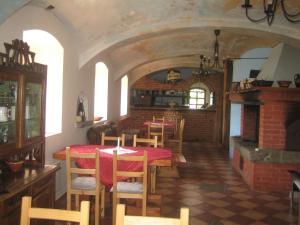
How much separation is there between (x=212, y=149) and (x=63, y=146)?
→ 678 cm

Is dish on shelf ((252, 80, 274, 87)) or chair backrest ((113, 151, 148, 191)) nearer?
chair backrest ((113, 151, 148, 191))

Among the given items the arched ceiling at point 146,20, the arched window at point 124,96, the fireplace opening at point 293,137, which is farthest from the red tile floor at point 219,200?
the arched window at point 124,96

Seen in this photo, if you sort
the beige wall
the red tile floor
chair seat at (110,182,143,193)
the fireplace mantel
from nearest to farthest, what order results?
the beige wall, chair seat at (110,182,143,193), the red tile floor, the fireplace mantel

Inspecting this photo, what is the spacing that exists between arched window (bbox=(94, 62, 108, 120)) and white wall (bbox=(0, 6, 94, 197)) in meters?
1.48

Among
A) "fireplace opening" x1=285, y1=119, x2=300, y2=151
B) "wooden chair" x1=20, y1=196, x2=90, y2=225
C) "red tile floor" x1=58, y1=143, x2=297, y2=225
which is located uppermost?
"fireplace opening" x1=285, y1=119, x2=300, y2=151

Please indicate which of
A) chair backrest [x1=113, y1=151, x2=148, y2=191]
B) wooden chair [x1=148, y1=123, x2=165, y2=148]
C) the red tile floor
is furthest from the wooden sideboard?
wooden chair [x1=148, y1=123, x2=165, y2=148]

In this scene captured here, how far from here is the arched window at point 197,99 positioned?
47.8 feet

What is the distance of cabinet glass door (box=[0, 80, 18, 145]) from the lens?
2908mm

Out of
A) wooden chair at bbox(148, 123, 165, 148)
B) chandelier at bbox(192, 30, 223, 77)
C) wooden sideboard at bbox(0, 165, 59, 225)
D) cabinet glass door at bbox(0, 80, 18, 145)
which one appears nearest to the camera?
wooden sideboard at bbox(0, 165, 59, 225)

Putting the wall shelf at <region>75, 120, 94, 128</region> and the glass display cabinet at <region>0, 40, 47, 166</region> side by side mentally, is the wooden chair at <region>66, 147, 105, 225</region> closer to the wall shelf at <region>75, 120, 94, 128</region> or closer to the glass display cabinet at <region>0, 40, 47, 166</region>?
the glass display cabinet at <region>0, 40, 47, 166</region>

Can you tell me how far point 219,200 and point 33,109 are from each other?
10.5 feet

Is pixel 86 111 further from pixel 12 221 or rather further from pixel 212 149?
pixel 212 149

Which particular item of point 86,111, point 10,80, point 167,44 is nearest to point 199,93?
point 167,44

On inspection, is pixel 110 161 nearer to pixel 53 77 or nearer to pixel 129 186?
pixel 129 186
